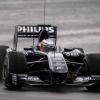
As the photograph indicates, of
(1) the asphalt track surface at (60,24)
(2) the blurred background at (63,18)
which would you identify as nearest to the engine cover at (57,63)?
(1) the asphalt track surface at (60,24)

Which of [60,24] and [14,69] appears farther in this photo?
[60,24]

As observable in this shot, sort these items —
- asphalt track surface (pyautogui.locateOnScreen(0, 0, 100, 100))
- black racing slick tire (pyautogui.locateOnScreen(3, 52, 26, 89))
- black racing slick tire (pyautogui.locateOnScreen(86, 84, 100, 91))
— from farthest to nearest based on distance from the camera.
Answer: black racing slick tire (pyautogui.locateOnScreen(86, 84, 100, 91))
black racing slick tire (pyautogui.locateOnScreen(3, 52, 26, 89))
asphalt track surface (pyautogui.locateOnScreen(0, 0, 100, 100))

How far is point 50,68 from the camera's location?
14.3m

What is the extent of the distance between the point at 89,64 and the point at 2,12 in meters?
19.6

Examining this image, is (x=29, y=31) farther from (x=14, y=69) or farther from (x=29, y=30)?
(x=14, y=69)

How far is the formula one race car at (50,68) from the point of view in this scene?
14.4 m

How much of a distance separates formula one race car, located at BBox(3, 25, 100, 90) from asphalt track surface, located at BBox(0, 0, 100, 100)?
0.78 ft

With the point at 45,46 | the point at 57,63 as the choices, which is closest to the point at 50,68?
the point at 57,63

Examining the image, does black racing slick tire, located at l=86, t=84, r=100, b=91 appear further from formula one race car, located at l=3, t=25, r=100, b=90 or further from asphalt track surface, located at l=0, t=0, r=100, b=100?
asphalt track surface, located at l=0, t=0, r=100, b=100

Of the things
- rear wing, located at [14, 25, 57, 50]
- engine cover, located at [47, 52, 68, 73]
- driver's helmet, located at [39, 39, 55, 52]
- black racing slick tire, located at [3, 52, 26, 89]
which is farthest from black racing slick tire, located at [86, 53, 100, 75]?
rear wing, located at [14, 25, 57, 50]

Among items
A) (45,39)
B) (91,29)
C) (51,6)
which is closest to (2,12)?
(51,6)

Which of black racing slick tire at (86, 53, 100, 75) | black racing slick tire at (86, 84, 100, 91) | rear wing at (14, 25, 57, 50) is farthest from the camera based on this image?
rear wing at (14, 25, 57, 50)

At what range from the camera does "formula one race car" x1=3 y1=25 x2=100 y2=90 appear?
1437 cm

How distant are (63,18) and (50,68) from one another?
55.9ft
